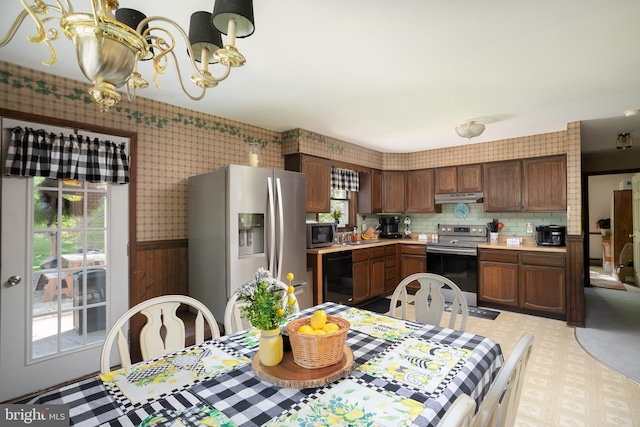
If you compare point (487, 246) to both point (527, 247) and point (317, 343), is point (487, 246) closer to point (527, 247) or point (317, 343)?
point (527, 247)

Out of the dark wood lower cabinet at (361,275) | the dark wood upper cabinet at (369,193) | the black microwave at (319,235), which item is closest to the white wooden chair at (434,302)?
the black microwave at (319,235)

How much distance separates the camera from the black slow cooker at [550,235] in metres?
4.16

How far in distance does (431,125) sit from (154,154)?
3078mm

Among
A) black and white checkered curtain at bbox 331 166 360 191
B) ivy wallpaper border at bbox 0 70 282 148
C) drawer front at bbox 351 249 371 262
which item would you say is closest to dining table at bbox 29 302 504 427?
ivy wallpaper border at bbox 0 70 282 148

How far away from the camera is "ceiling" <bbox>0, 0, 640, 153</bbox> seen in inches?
67.0

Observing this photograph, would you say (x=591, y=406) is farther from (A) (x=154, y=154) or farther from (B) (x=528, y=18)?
(A) (x=154, y=154)

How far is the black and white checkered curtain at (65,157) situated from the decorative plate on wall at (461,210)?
4.72 m

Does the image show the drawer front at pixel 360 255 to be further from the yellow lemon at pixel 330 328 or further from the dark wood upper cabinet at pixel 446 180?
the yellow lemon at pixel 330 328

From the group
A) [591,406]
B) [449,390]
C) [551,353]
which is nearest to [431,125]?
[551,353]

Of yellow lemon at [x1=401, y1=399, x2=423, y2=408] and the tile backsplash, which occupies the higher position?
the tile backsplash

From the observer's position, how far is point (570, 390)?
2.36 metres

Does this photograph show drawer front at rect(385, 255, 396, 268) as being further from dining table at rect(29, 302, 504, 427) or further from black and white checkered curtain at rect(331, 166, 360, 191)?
dining table at rect(29, 302, 504, 427)

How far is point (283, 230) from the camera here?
3186 millimetres

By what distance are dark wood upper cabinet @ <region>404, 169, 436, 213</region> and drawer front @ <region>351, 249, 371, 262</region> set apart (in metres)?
1.38
